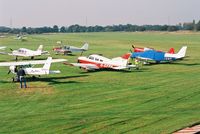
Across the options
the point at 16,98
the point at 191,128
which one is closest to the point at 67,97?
the point at 16,98

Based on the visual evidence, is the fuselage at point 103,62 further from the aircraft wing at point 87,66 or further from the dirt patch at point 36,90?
the dirt patch at point 36,90

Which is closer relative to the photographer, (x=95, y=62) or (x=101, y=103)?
(x=101, y=103)

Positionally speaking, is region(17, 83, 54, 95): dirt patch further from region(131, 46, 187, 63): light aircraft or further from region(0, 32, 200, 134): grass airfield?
region(131, 46, 187, 63): light aircraft

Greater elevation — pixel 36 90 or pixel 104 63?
pixel 104 63

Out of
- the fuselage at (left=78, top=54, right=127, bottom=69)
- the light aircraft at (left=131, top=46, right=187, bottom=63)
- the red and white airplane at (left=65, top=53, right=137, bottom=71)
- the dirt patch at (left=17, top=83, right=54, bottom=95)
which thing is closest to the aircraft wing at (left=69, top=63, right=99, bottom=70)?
the red and white airplane at (left=65, top=53, right=137, bottom=71)

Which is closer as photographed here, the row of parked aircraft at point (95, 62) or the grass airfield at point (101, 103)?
the grass airfield at point (101, 103)

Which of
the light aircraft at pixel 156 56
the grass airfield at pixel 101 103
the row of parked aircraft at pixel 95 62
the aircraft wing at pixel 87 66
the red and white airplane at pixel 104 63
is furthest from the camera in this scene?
the light aircraft at pixel 156 56

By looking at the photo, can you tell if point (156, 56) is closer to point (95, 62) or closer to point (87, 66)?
point (95, 62)

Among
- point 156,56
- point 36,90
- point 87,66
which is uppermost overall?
point 156,56

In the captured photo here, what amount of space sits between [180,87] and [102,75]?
8218 millimetres

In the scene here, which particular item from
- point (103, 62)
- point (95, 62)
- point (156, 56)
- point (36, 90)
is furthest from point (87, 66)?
point (156, 56)

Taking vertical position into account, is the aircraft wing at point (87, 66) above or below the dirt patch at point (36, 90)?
above

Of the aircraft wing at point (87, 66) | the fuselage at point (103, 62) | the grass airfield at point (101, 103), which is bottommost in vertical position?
the grass airfield at point (101, 103)

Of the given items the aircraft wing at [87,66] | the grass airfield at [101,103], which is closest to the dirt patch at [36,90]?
the grass airfield at [101,103]
